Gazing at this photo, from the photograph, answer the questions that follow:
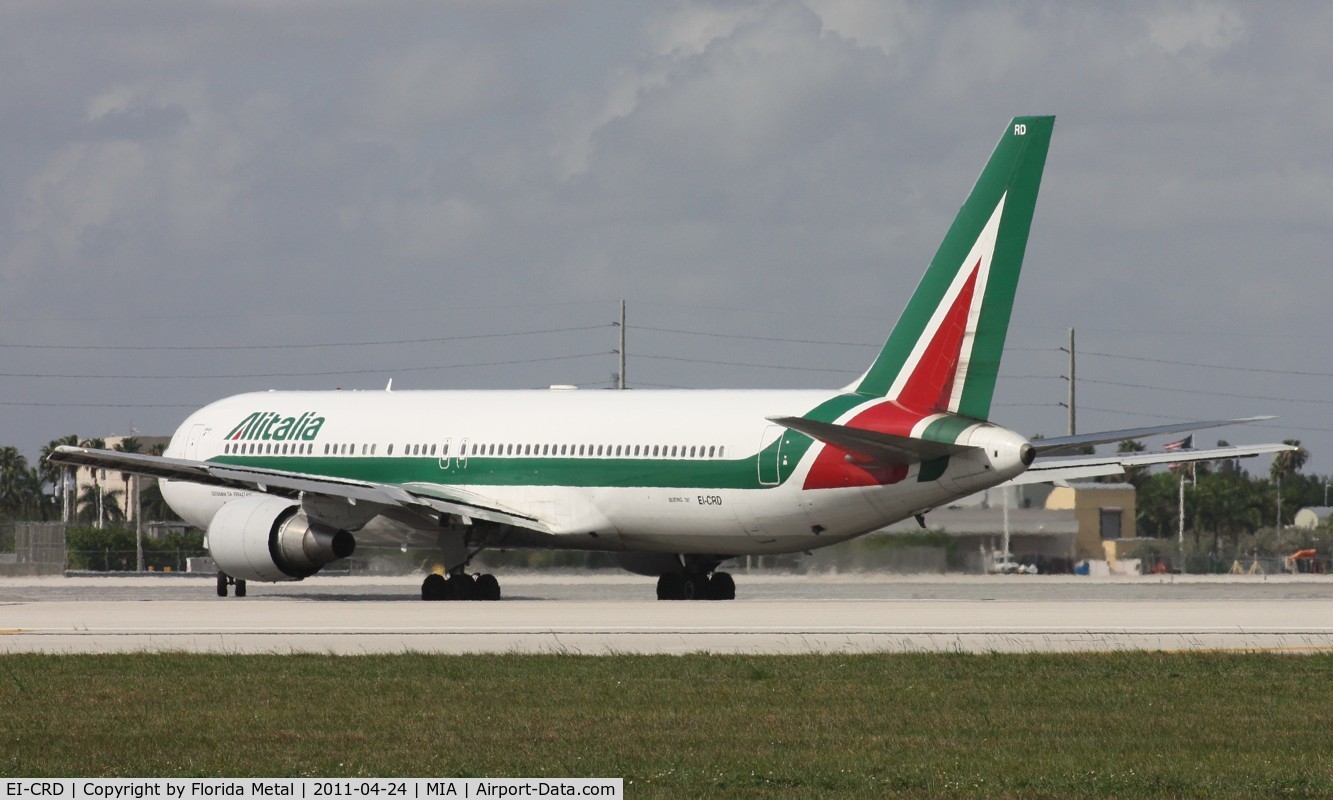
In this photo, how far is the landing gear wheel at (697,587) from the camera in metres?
40.9

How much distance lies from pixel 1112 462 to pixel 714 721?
84.2 ft

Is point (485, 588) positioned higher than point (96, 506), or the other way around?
point (96, 506)

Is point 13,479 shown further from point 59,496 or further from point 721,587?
point 721,587

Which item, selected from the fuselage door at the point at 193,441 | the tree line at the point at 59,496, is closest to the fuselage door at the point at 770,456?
the fuselage door at the point at 193,441

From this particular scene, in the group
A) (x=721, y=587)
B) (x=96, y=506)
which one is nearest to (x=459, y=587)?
(x=721, y=587)

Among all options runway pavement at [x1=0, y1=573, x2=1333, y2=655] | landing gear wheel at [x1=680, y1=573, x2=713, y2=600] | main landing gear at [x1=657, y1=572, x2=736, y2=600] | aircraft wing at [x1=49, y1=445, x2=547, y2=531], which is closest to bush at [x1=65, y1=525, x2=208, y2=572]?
runway pavement at [x1=0, y1=573, x2=1333, y2=655]

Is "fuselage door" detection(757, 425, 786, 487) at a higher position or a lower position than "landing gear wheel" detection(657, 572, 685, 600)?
higher

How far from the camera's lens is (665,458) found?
38406mm

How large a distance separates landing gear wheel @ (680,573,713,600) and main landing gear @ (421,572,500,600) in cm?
399

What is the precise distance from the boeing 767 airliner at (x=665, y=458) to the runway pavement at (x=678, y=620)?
4.58 ft

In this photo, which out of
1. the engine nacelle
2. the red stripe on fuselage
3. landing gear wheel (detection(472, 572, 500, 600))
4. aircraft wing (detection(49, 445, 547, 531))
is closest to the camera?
the red stripe on fuselage

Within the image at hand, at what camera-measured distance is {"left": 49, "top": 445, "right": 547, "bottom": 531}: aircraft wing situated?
123 feet

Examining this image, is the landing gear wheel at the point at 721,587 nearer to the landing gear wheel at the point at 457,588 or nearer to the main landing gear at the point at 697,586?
the main landing gear at the point at 697,586

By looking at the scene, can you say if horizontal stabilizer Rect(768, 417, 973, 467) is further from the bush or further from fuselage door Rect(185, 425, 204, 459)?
the bush
